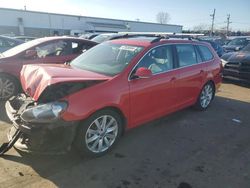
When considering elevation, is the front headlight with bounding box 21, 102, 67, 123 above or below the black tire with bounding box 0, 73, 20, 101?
above

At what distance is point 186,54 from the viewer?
569 centimetres

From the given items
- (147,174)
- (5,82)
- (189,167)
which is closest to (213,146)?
(189,167)

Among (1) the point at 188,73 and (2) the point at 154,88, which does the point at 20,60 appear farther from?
(1) the point at 188,73

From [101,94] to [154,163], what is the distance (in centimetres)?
125

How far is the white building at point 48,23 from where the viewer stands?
44.0 meters

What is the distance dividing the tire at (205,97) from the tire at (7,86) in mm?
4341

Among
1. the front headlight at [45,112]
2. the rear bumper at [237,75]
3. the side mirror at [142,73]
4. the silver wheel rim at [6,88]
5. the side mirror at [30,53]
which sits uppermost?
the side mirror at [30,53]

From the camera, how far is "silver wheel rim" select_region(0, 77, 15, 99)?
6.51 m

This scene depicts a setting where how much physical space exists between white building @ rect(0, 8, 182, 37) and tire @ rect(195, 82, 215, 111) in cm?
3652

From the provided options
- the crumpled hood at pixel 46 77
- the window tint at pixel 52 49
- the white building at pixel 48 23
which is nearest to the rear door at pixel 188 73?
the crumpled hood at pixel 46 77

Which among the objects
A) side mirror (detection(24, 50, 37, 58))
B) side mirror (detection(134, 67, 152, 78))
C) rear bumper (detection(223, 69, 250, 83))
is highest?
side mirror (detection(24, 50, 37, 58))

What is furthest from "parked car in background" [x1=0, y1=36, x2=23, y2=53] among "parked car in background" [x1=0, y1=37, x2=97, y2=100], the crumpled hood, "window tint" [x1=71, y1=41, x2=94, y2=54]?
the crumpled hood

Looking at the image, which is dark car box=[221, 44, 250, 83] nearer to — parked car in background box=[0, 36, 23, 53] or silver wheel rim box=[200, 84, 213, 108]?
silver wheel rim box=[200, 84, 213, 108]

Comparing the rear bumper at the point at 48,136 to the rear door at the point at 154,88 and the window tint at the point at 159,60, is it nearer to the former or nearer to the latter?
the rear door at the point at 154,88
